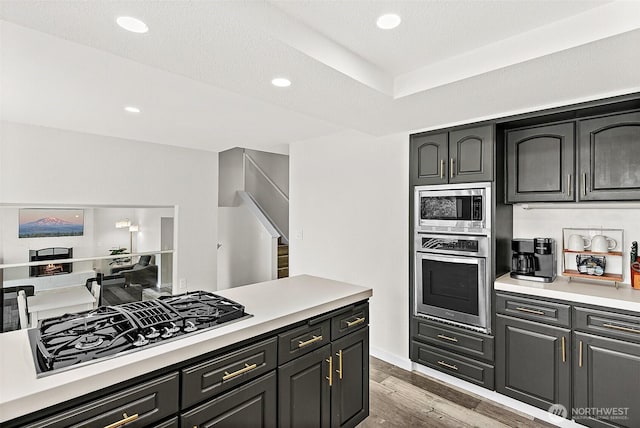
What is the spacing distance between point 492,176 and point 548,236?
777mm

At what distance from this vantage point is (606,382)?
2.19m

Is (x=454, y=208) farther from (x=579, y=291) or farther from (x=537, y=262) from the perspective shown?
(x=579, y=291)

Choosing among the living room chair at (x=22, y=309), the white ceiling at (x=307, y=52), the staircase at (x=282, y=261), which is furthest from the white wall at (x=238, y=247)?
the white ceiling at (x=307, y=52)

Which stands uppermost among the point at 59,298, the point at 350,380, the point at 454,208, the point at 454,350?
the point at 454,208

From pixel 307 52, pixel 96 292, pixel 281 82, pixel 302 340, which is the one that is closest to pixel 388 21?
pixel 307 52

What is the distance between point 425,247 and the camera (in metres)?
3.08

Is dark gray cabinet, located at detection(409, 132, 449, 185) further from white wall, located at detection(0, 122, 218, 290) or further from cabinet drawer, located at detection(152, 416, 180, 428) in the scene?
white wall, located at detection(0, 122, 218, 290)

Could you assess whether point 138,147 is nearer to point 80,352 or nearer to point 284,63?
point 284,63

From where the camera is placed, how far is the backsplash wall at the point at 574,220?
2.50 meters

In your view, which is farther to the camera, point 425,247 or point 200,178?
point 200,178

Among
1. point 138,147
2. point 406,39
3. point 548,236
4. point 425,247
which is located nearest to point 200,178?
point 138,147

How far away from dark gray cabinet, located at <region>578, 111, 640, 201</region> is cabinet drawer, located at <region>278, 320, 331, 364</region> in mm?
2154

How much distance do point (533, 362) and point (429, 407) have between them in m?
0.86

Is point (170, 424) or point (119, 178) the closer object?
point (170, 424)
